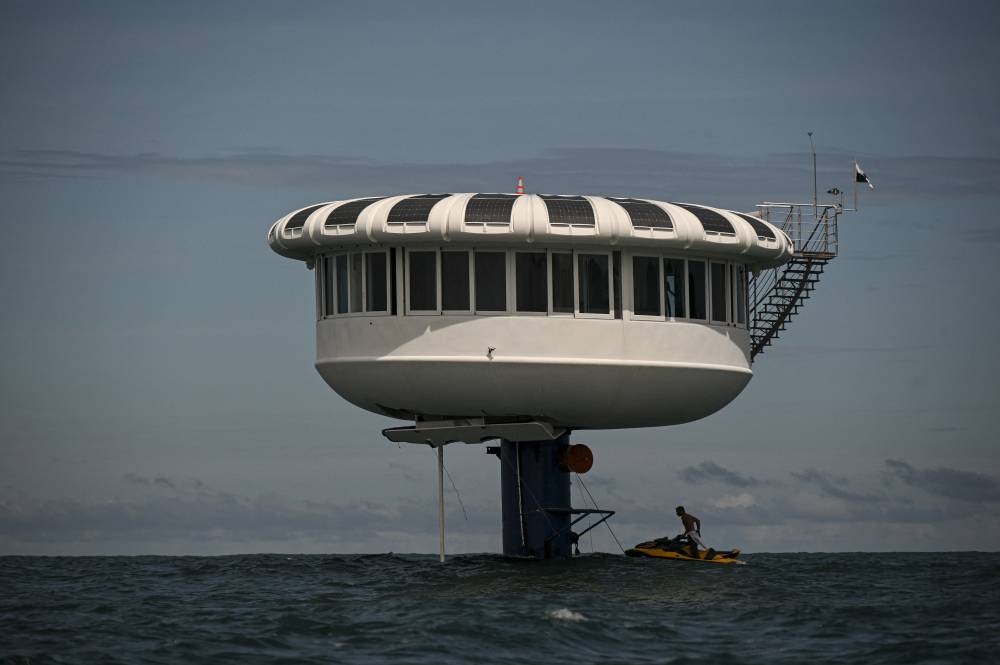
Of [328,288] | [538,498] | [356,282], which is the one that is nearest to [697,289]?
[538,498]

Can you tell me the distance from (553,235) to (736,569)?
29.3 ft

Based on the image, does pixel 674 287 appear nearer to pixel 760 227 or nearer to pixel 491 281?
pixel 760 227

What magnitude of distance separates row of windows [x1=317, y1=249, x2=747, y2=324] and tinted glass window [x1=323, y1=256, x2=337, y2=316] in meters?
0.70

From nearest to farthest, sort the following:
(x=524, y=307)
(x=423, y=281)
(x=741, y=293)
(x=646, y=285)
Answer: (x=524, y=307) → (x=423, y=281) → (x=646, y=285) → (x=741, y=293)

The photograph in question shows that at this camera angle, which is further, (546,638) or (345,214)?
(345,214)

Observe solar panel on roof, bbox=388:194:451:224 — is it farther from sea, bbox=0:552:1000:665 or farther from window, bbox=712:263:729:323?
sea, bbox=0:552:1000:665

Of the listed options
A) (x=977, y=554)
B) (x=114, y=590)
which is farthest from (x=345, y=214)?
(x=977, y=554)

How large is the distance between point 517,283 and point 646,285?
2.92 metres

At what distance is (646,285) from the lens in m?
37.4

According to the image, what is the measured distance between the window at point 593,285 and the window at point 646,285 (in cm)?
66

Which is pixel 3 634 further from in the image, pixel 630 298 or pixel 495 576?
pixel 630 298

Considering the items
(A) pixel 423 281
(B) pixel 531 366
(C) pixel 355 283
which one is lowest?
(B) pixel 531 366

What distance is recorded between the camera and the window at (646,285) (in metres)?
37.2

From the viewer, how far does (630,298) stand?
37031mm
